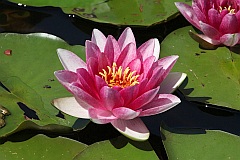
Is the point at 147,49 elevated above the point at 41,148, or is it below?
above

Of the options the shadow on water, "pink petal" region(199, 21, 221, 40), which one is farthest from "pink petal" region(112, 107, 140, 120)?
"pink petal" region(199, 21, 221, 40)

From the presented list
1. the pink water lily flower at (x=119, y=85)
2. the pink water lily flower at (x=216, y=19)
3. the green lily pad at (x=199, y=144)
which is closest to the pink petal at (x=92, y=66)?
the pink water lily flower at (x=119, y=85)

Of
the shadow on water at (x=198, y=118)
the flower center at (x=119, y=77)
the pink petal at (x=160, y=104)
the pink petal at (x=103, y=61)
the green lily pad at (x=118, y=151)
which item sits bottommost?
the shadow on water at (x=198, y=118)

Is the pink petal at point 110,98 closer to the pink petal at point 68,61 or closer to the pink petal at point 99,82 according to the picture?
the pink petal at point 99,82

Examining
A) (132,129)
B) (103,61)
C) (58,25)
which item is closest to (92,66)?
(103,61)

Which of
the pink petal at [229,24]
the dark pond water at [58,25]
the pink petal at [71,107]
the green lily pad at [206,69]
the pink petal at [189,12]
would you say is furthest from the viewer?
the dark pond water at [58,25]

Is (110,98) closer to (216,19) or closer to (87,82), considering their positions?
(87,82)
